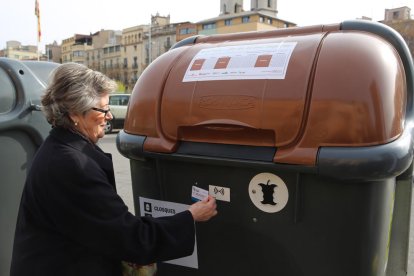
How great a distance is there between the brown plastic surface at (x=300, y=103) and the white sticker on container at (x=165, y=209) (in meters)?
0.26

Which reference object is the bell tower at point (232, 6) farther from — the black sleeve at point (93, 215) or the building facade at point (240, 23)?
the black sleeve at point (93, 215)

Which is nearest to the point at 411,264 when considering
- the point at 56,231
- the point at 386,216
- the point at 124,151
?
the point at 386,216

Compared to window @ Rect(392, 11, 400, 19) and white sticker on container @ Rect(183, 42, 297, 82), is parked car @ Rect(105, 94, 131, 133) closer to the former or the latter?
white sticker on container @ Rect(183, 42, 297, 82)

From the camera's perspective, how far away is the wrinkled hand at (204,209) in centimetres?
164

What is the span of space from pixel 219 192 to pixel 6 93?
4.79ft

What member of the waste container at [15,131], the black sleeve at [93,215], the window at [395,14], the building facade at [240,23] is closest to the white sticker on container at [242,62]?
the black sleeve at [93,215]

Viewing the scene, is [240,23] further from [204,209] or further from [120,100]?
[204,209]

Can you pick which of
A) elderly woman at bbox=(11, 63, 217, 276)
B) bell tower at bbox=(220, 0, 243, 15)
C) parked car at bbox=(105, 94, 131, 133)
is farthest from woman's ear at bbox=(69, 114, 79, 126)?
bell tower at bbox=(220, 0, 243, 15)

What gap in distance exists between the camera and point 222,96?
1.70 meters

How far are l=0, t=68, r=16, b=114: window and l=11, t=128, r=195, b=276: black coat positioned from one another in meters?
0.94

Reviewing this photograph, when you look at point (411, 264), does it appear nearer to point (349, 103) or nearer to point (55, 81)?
point (349, 103)

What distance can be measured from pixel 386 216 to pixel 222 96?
79 centimetres

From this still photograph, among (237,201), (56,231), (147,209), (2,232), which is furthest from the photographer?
(2,232)

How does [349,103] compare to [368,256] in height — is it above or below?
above
